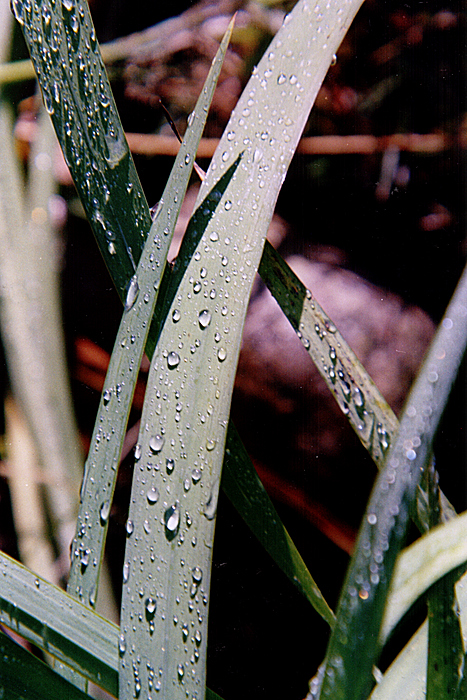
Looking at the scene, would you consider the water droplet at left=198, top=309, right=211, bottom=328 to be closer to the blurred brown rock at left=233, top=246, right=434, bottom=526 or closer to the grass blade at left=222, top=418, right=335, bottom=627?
the grass blade at left=222, top=418, right=335, bottom=627

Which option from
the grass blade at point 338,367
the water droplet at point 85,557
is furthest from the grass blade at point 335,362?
the water droplet at point 85,557

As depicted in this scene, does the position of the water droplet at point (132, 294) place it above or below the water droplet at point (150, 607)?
above

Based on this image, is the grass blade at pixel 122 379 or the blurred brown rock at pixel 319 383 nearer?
the grass blade at pixel 122 379

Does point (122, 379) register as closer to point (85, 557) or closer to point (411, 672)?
→ point (85, 557)

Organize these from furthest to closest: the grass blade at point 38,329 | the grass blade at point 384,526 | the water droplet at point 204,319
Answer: the grass blade at point 38,329 → the water droplet at point 204,319 → the grass blade at point 384,526

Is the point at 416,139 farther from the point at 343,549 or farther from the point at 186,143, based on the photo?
the point at 343,549

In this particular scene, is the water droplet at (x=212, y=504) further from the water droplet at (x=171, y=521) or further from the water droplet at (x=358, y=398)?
the water droplet at (x=358, y=398)

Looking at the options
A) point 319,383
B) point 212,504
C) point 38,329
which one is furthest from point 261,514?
point 38,329
